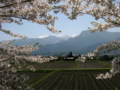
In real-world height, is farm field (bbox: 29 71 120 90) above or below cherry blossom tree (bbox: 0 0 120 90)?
below

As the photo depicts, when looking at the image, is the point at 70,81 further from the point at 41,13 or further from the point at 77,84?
the point at 41,13

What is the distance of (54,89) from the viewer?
81.3ft

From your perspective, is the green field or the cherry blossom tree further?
the green field

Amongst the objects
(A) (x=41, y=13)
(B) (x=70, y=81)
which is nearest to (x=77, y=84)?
(B) (x=70, y=81)

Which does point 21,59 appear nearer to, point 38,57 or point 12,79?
point 38,57

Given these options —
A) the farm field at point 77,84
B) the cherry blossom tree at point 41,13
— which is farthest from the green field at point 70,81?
the cherry blossom tree at point 41,13

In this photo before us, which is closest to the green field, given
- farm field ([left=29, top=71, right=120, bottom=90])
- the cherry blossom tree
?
farm field ([left=29, top=71, right=120, bottom=90])

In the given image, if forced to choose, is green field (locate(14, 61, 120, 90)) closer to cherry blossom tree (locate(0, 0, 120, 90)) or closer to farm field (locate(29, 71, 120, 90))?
farm field (locate(29, 71, 120, 90))

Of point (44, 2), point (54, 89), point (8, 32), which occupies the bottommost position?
point (54, 89)

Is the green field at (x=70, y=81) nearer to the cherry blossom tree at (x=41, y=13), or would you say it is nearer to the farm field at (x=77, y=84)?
the farm field at (x=77, y=84)

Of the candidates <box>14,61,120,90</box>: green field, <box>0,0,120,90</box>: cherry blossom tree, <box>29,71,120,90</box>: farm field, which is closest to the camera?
<box>0,0,120,90</box>: cherry blossom tree

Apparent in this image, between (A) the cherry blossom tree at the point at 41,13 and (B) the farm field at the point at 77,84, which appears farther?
(B) the farm field at the point at 77,84

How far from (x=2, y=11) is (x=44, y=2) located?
1208 millimetres

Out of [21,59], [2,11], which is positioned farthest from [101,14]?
[21,59]
